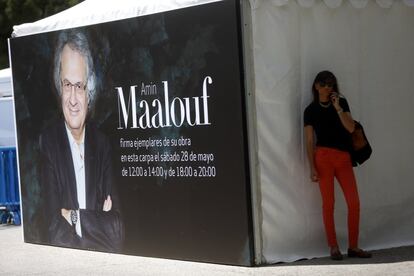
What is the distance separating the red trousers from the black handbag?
0.12 metres

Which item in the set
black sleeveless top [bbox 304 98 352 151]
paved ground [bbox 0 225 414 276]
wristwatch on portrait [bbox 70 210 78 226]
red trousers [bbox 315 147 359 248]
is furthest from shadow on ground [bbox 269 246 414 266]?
wristwatch on portrait [bbox 70 210 78 226]

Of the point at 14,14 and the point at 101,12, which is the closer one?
the point at 101,12

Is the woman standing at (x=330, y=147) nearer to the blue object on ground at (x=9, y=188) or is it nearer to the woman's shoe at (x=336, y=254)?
the woman's shoe at (x=336, y=254)

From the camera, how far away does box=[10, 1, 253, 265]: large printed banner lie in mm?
9000

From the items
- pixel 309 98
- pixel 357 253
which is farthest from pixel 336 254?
pixel 309 98

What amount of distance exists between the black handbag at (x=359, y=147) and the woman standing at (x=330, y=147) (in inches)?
3.6

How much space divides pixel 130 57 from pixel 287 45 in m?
2.04

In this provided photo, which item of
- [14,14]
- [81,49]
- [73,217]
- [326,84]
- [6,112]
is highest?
[14,14]

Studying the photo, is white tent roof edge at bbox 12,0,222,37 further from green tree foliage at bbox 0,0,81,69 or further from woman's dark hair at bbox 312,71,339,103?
green tree foliage at bbox 0,0,81,69

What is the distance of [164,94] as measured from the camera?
965cm

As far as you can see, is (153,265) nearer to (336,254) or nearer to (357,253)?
(336,254)

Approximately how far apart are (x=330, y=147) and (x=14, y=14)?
26.1m

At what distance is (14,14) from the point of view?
109 feet

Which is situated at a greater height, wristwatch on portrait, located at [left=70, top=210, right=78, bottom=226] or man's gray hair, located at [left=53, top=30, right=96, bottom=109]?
man's gray hair, located at [left=53, top=30, right=96, bottom=109]
